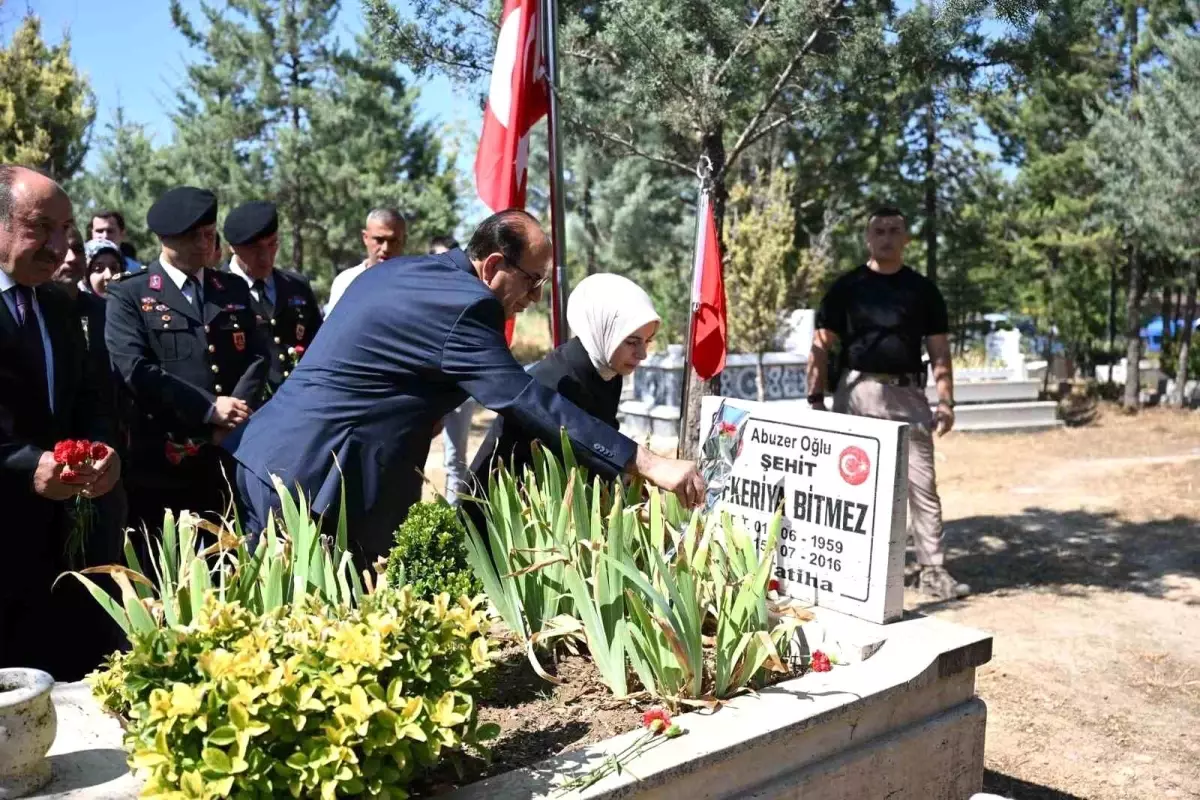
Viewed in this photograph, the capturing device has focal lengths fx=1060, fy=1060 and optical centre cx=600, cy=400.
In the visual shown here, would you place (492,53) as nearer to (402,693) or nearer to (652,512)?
(652,512)

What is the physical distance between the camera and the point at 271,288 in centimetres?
502

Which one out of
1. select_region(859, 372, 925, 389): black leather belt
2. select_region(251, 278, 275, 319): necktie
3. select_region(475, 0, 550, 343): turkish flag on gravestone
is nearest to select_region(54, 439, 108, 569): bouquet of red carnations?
select_region(251, 278, 275, 319): necktie

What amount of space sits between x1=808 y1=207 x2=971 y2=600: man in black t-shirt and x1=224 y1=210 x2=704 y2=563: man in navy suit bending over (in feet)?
9.57

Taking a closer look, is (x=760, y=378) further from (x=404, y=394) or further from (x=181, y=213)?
(x=404, y=394)

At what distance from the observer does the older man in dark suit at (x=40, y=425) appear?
9.37 feet

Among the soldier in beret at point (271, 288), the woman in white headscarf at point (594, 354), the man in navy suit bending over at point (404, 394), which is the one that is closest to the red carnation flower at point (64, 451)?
the man in navy suit bending over at point (404, 394)

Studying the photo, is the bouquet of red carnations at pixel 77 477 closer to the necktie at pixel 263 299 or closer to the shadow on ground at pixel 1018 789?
the necktie at pixel 263 299

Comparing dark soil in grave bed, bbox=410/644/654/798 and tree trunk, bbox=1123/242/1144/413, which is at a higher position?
tree trunk, bbox=1123/242/1144/413

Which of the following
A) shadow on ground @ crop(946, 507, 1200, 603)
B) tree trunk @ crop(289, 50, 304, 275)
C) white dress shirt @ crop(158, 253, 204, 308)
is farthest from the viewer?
tree trunk @ crop(289, 50, 304, 275)

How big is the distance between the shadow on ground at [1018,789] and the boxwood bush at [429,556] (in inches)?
78.4

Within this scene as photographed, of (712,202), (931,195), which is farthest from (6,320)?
(931,195)

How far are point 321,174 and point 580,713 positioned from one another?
16.7 m

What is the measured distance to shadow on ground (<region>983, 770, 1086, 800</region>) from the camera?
11.2 feet

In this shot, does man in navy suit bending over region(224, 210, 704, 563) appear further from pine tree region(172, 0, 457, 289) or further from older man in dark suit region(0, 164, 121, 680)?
pine tree region(172, 0, 457, 289)
